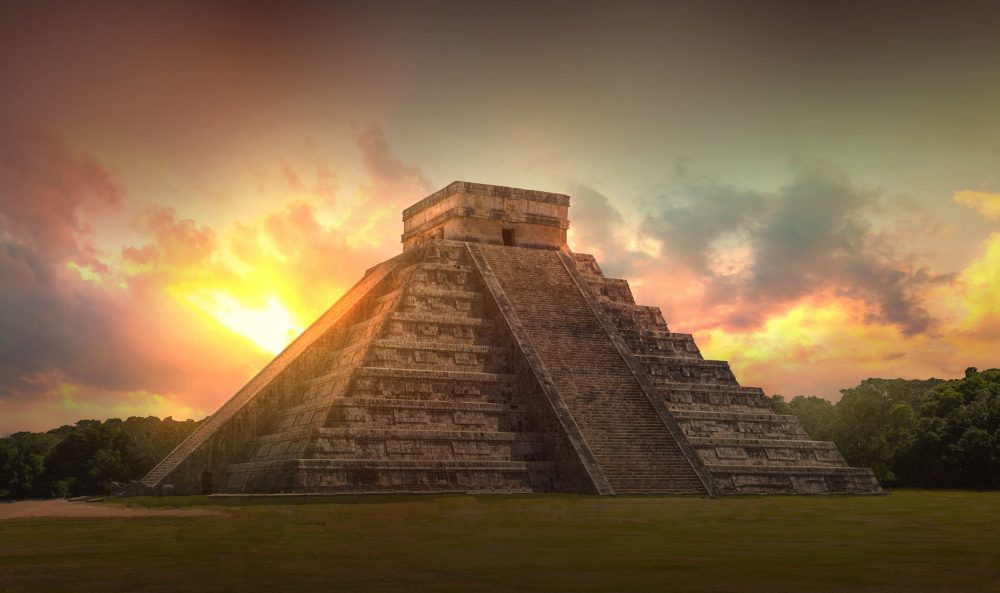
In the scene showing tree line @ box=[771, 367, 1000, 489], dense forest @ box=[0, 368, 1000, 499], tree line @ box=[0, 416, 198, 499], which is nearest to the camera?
tree line @ box=[771, 367, 1000, 489]

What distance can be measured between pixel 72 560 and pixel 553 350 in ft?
55.6

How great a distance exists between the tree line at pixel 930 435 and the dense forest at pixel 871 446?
0.03 m

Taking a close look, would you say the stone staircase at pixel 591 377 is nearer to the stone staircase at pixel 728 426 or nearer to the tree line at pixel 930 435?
the stone staircase at pixel 728 426

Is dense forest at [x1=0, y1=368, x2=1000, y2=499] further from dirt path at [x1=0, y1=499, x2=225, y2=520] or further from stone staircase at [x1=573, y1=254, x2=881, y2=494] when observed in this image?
dirt path at [x1=0, y1=499, x2=225, y2=520]

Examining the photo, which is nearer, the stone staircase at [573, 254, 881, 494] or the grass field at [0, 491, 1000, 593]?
the grass field at [0, 491, 1000, 593]

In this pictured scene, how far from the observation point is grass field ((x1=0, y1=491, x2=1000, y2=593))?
9.70 metres

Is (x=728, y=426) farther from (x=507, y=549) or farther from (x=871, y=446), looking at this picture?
(x=507, y=549)

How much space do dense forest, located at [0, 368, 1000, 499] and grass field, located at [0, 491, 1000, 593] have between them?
16.3 metres

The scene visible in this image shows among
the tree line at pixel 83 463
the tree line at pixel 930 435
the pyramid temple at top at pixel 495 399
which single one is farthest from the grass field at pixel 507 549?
the tree line at pixel 83 463

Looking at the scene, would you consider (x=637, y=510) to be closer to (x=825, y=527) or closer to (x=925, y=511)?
(x=825, y=527)

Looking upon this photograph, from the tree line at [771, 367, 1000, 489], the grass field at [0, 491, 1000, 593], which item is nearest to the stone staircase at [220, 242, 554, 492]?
the grass field at [0, 491, 1000, 593]

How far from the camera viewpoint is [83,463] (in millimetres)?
39219

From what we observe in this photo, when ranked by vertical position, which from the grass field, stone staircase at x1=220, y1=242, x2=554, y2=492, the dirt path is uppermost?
stone staircase at x1=220, y1=242, x2=554, y2=492

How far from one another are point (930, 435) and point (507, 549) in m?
28.1
